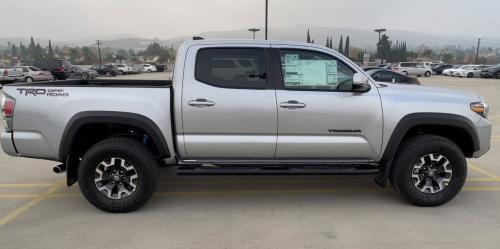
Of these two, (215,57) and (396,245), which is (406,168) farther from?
(215,57)

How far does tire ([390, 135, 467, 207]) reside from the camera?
186 inches

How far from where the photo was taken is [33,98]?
4.48 meters

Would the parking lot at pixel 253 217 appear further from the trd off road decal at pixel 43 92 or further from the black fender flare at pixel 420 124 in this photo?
the trd off road decal at pixel 43 92

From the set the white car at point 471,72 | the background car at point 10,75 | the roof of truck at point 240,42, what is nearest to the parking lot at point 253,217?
the roof of truck at point 240,42

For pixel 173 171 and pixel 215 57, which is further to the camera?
pixel 173 171

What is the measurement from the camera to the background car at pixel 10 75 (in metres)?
26.6

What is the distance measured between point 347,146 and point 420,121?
0.85 m

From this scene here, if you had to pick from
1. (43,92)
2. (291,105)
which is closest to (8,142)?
(43,92)

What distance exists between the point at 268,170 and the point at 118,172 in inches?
65.3

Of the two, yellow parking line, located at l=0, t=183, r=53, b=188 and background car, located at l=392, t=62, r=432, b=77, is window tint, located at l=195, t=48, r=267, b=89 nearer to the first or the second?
yellow parking line, located at l=0, t=183, r=53, b=188

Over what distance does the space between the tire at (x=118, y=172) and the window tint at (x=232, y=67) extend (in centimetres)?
107

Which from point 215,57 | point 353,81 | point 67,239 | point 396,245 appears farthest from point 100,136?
point 396,245

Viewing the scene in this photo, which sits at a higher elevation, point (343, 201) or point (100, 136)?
point (100, 136)

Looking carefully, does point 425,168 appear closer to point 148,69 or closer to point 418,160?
point 418,160
